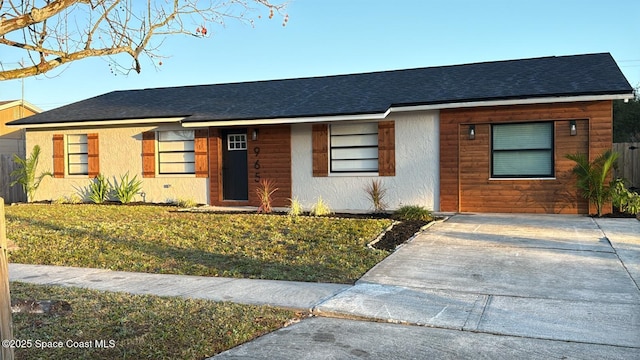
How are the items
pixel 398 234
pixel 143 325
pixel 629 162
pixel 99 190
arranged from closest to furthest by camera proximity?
1. pixel 143 325
2. pixel 398 234
3. pixel 629 162
4. pixel 99 190

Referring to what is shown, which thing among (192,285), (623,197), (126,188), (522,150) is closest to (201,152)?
(126,188)

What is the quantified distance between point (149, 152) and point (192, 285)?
1102cm

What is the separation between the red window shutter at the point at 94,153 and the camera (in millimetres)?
17203

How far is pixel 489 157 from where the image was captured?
42.5 ft

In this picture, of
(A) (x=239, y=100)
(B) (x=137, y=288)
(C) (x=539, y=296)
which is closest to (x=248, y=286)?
(B) (x=137, y=288)

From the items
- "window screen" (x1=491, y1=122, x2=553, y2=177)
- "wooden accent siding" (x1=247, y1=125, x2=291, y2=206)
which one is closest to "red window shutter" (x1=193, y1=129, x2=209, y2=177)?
"wooden accent siding" (x1=247, y1=125, x2=291, y2=206)

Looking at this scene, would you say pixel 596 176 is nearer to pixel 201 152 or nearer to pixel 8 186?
pixel 201 152

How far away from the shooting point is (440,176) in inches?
526

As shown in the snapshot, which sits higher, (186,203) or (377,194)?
(377,194)

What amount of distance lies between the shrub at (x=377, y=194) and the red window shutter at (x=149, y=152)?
7.05 metres

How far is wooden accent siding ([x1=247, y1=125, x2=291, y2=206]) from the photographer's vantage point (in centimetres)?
1502

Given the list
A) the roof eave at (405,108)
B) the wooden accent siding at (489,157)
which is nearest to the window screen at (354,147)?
the roof eave at (405,108)

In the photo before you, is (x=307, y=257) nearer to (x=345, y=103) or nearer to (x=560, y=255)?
(x=560, y=255)

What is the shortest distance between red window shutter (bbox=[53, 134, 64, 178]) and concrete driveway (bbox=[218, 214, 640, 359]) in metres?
13.7
